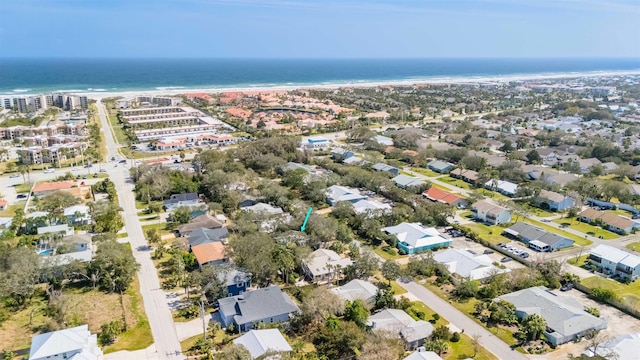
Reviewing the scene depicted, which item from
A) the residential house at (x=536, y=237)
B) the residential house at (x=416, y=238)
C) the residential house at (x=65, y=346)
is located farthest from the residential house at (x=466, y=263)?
the residential house at (x=65, y=346)

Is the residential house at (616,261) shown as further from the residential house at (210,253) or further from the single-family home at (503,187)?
the residential house at (210,253)

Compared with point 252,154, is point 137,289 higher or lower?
lower

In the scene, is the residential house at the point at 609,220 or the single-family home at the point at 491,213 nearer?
the residential house at the point at 609,220

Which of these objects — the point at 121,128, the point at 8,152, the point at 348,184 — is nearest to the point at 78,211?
the point at 348,184

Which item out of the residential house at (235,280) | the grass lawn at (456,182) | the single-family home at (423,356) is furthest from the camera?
the grass lawn at (456,182)

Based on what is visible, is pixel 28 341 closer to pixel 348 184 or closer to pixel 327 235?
pixel 327 235

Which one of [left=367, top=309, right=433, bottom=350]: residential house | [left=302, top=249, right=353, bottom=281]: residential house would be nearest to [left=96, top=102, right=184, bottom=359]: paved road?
[left=302, top=249, right=353, bottom=281]: residential house

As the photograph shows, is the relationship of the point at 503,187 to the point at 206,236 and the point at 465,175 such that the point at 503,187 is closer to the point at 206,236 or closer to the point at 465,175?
the point at 465,175
